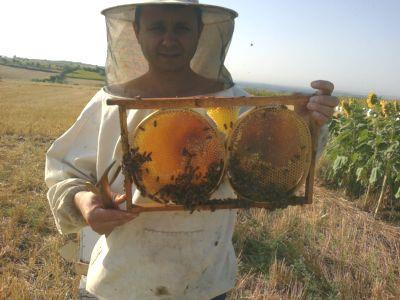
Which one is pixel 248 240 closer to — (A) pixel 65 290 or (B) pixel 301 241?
(B) pixel 301 241

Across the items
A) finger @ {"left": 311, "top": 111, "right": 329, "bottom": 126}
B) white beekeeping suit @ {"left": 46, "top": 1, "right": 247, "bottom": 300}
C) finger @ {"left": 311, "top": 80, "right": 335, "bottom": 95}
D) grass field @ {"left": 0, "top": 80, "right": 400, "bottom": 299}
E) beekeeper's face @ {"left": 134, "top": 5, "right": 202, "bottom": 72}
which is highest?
beekeeper's face @ {"left": 134, "top": 5, "right": 202, "bottom": 72}

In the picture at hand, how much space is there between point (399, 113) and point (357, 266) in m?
3.76

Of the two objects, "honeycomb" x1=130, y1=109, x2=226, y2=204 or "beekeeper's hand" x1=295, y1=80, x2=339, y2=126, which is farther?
"beekeeper's hand" x1=295, y1=80, x2=339, y2=126

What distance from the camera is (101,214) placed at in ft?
6.15

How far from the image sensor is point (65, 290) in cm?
395

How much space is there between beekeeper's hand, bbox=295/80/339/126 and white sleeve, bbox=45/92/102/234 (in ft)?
3.47

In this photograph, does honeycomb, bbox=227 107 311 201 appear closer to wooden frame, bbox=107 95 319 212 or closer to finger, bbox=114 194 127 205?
wooden frame, bbox=107 95 319 212

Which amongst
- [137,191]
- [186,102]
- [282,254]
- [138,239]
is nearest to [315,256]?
[282,254]

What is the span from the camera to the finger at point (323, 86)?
1.90 metres

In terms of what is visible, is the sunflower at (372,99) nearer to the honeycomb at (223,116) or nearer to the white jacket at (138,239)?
the white jacket at (138,239)

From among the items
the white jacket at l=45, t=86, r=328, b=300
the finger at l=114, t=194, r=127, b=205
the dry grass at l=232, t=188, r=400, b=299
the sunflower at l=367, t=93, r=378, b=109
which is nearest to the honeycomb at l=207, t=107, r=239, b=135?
the white jacket at l=45, t=86, r=328, b=300

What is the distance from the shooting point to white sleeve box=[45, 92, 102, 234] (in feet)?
6.95

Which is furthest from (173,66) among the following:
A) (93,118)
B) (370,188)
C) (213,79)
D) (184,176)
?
(370,188)

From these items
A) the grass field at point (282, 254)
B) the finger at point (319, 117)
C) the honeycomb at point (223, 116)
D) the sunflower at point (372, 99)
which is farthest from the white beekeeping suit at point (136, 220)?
the sunflower at point (372, 99)
